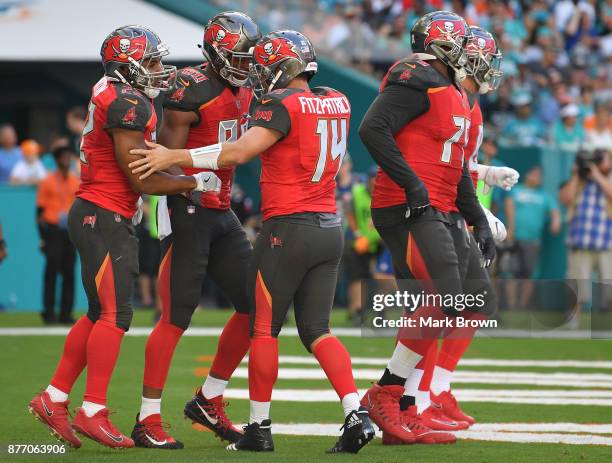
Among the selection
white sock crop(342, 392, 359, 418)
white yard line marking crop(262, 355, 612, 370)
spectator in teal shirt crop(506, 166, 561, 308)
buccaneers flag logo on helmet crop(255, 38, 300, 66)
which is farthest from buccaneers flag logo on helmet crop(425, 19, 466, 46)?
spectator in teal shirt crop(506, 166, 561, 308)

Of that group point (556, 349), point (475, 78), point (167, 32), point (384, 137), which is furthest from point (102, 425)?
point (167, 32)

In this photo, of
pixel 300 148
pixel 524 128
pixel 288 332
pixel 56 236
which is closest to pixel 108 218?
pixel 300 148

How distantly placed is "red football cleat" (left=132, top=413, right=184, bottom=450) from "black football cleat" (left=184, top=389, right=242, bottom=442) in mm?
283

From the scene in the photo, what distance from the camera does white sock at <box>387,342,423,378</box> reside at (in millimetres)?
6316

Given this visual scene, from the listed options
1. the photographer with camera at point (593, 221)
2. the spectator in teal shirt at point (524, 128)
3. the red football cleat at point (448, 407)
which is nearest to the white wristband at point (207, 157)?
the red football cleat at point (448, 407)

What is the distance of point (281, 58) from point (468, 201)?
57.9 inches

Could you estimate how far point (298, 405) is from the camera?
782 centimetres

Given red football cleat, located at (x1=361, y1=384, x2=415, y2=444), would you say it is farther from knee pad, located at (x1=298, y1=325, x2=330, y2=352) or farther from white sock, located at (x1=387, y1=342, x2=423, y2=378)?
knee pad, located at (x1=298, y1=325, x2=330, y2=352)

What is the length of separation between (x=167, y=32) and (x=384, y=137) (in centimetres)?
1114

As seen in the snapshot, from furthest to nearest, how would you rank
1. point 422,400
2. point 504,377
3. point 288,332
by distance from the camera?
point 288,332 < point 504,377 < point 422,400

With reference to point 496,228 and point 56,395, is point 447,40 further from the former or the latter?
point 56,395

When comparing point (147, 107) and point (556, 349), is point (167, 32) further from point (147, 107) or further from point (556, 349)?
point (147, 107)

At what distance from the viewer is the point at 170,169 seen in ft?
20.0

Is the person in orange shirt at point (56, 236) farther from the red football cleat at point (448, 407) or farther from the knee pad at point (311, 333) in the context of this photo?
the knee pad at point (311, 333)
